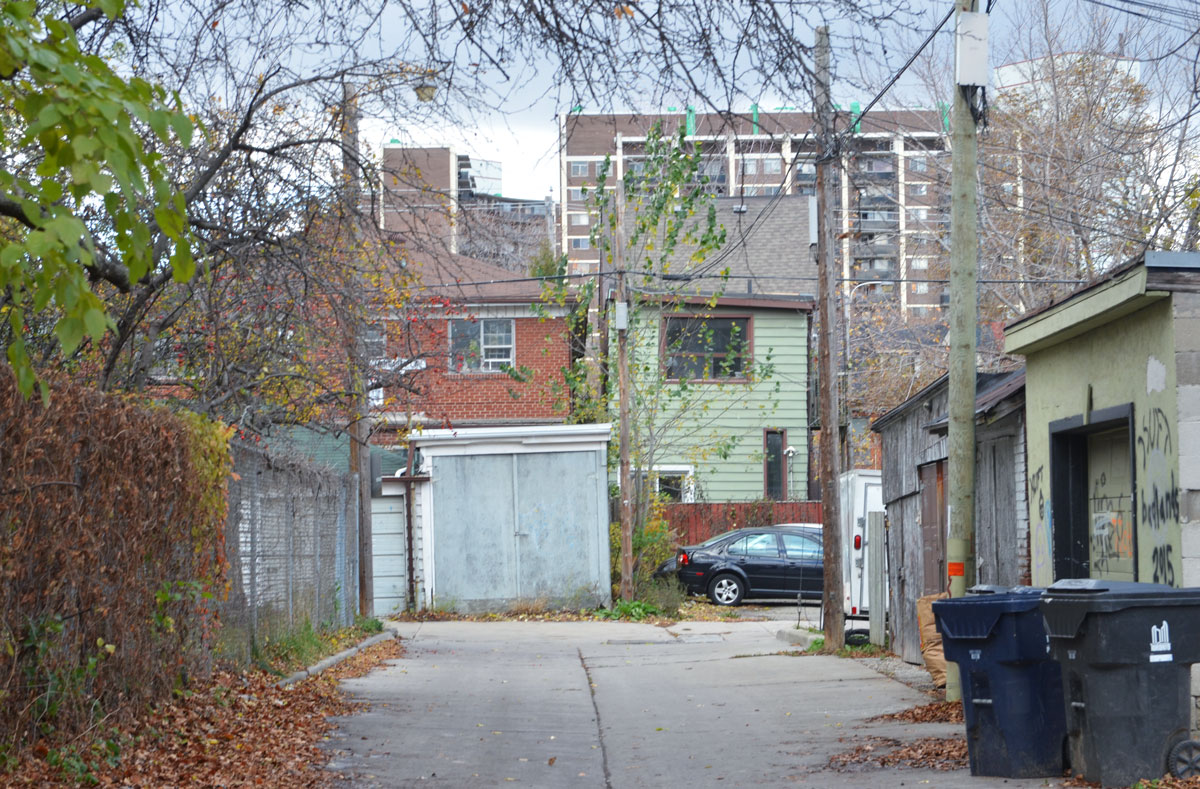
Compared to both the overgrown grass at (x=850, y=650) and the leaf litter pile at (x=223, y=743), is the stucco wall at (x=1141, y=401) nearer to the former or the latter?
the leaf litter pile at (x=223, y=743)

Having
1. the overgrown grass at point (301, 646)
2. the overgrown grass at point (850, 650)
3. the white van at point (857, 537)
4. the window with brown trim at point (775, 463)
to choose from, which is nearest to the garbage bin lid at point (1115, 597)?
the overgrown grass at point (301, 646)

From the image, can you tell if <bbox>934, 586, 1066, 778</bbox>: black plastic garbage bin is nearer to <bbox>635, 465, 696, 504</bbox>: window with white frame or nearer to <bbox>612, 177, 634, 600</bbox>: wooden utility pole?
<bbox>612, 177, 634, 600</bbox>: wooden utility pole

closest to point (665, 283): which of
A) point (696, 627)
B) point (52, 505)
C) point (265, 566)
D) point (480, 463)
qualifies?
point (480, 463)

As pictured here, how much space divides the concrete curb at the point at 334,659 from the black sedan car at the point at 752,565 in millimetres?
8238

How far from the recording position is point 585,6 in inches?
314

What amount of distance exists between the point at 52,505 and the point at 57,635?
2.40 feet

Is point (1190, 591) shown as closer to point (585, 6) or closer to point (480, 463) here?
point (585, 6)

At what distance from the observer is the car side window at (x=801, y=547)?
89.4ft

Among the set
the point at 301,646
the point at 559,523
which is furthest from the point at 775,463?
the point at 301,646

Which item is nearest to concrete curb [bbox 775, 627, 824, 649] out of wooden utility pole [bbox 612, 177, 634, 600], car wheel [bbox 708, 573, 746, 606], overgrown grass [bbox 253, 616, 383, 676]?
wooden utility pole [bbox 612, 177, 634, 600]

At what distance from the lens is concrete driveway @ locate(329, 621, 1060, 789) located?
8.75m

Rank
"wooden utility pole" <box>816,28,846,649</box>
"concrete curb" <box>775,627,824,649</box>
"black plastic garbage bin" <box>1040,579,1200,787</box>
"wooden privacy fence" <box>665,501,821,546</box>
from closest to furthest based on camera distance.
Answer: "black plastic garbage bin" <box>1040,579,1200,787</box>, "wooden utility pole" <box>816,28,846,649</box>, "concrete curb" <box>775,627,824,649</box>, "wooden privacy fence" <box>665,501,821,546</box>

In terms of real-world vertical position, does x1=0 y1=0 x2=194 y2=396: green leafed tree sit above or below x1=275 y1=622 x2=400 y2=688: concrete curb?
above

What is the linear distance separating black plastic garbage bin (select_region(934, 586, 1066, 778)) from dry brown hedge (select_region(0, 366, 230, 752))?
5.25m
